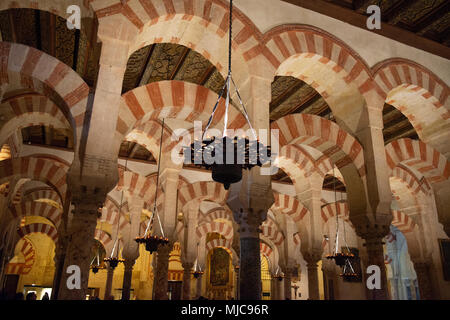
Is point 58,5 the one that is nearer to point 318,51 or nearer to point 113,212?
point 318,51

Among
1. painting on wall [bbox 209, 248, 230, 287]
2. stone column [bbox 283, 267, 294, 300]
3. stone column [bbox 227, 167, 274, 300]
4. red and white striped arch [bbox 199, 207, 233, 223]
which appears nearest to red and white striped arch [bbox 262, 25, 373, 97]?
stone column [bbox 227, 167, 274, 300]

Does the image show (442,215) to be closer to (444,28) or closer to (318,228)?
(318,228)

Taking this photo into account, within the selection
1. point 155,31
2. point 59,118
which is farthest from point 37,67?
point 59,118

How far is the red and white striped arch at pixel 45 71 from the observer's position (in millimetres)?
3545

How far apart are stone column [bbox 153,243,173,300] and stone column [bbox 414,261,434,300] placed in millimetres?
5360

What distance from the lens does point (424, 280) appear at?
7.47 meters

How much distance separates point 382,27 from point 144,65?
3.75 metres

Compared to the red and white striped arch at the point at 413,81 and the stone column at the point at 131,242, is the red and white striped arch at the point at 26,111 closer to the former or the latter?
the stone column at the point at 131,242

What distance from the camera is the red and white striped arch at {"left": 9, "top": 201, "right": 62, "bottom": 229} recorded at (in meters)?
8.09

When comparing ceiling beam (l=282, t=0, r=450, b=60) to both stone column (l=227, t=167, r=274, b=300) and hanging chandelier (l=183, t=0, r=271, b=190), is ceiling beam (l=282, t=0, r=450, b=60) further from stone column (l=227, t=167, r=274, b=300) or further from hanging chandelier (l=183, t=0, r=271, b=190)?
hanging chandelier (l=183, t=0, r=271, b=190)

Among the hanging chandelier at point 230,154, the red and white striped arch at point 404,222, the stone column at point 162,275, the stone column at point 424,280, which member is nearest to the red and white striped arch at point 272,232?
the red and white striped arch at point 404,222

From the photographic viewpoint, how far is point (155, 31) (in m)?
4.11

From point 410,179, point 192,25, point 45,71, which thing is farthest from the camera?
point 410,179

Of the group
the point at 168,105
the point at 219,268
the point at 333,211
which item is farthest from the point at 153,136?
the point at 219,268
